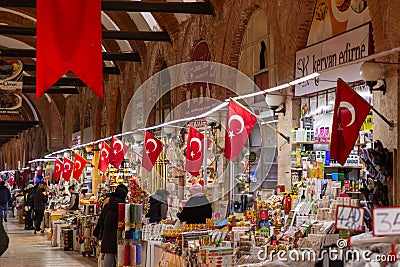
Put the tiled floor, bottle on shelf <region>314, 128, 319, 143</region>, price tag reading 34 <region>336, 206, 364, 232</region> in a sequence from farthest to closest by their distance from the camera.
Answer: the tiled floor → bottle on shelf <region>314, 128, 319, 143</region> → price tag reading 34 <region>336, 206, 364, 232</region>

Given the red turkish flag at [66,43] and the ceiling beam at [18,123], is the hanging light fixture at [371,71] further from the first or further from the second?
the ceiling beam at [18,123]

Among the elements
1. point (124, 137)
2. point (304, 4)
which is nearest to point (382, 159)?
point (304, 4)

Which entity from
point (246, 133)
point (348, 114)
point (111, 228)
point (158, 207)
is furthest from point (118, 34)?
point (348, 114)

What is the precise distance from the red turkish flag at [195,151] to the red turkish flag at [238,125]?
183 centimetres

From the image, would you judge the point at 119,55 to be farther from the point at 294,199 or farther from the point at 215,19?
the point at 294,199

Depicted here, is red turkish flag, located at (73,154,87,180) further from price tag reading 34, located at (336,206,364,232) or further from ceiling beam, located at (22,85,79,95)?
price tag reading 34, located at (336,206,364,232)

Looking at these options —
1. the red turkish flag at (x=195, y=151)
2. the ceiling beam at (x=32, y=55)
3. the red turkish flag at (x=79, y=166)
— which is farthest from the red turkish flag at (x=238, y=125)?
the red turkish flag at (x=79, y=166)

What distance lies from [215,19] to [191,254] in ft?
25.7

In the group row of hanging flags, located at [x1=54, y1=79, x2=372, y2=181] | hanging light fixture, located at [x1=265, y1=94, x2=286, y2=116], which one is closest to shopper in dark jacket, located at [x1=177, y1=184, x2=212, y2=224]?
row of hanging flags, located at [x1=54, y1=79, x2=372, y2=181]

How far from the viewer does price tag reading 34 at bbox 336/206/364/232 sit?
399 centimetres

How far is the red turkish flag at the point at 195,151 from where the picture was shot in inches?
488

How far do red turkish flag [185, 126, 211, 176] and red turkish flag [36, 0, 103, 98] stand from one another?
199 inches

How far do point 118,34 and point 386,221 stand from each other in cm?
1282

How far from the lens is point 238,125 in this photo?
1046cm
